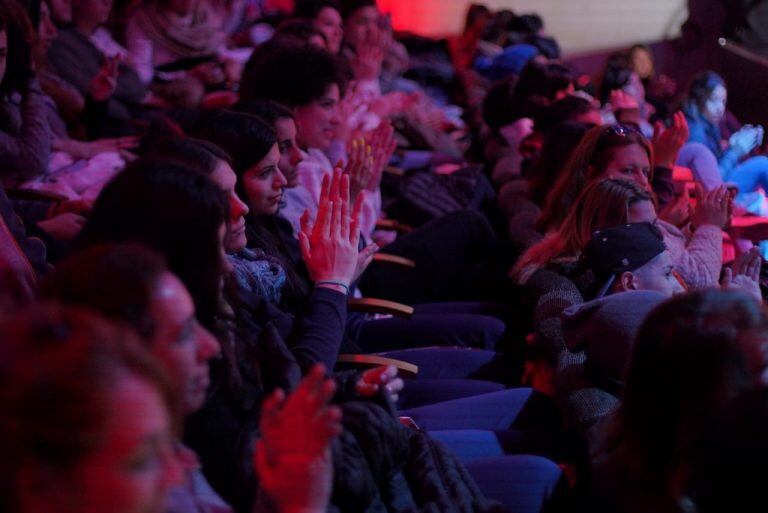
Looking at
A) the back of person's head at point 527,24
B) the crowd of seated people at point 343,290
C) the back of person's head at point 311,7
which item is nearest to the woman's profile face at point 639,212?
the crowd of seated people at point 343,290

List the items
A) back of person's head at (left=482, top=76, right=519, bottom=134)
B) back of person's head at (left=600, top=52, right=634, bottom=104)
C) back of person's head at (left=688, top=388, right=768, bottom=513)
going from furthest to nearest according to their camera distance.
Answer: back of person's head at (left=600, top=52, right=634, bottom=104)
back of person's head at (left=482, top=76, right=519, bottom=134)
back of person's head at (left=688, top=388, right=768, bottom=513)

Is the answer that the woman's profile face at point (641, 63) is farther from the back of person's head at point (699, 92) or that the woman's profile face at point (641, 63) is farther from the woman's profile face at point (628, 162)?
the woman's profile face at point (628, 162)

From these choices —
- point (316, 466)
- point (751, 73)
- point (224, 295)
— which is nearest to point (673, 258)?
point (224, 295)

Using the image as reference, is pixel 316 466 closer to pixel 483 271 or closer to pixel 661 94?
pixel 483 271

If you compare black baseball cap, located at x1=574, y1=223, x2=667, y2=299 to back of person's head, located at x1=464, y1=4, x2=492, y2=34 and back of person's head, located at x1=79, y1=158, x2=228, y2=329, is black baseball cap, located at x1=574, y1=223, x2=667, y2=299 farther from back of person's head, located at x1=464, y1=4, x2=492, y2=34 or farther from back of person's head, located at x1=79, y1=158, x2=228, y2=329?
back of person's head, located at x1=464, y1=4, x2=492, y2=34

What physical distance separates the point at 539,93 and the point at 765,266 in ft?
5.91

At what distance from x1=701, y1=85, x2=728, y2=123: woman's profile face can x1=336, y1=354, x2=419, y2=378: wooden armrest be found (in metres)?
2.52

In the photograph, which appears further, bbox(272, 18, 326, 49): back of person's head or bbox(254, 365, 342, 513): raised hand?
bbox(272, 18, 326, 49): back of person's head

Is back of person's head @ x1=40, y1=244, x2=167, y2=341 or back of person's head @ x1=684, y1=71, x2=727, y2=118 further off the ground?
back of person's head @ x1=40, y1=244, x2=167, y2=341

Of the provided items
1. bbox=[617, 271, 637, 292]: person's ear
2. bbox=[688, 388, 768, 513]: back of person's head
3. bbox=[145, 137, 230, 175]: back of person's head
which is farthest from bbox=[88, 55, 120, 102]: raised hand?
bbox=[688, 388, 768, 513]: back of person's head

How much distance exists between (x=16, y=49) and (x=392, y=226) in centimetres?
139

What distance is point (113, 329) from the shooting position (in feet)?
2.97

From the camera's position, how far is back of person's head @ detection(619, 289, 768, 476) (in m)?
1.16

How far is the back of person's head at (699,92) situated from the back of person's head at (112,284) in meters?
3.54
